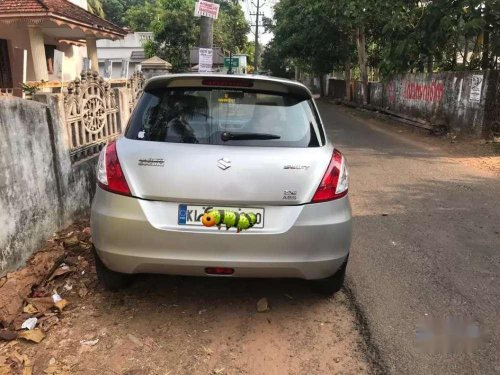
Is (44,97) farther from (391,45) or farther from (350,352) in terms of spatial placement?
(391,45)

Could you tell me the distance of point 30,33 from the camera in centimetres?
1284

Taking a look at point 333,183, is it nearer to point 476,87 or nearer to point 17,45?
point 476,87

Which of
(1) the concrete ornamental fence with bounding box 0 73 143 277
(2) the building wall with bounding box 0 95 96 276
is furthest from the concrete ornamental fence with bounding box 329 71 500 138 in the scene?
(2) the building wall with bounding box 0 95 96 276

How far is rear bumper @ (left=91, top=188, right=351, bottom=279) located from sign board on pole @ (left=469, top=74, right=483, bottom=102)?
412 inches

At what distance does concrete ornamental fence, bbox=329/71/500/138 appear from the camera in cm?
1195

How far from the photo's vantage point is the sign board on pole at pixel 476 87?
39.7 feet

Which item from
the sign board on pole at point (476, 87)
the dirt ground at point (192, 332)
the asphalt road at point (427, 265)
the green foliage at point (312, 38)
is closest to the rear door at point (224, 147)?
the dirt ground at point (192, 332)

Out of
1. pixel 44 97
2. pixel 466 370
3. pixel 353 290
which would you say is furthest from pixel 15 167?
pixel 466 370

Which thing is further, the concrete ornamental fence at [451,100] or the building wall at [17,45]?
the building wall at [17,45]

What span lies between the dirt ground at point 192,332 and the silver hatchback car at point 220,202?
0.39 metres

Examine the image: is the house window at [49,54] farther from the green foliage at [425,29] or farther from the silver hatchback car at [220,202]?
the silver hatchback car at [220,202]

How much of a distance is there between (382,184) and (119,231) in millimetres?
5484

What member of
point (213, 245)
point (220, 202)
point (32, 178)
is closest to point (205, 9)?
point (32, 178)

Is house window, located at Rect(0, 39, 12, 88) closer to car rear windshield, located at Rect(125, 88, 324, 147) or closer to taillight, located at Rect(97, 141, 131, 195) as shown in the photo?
car rear windshield, located at Rect(125, 88, 324, 147)
